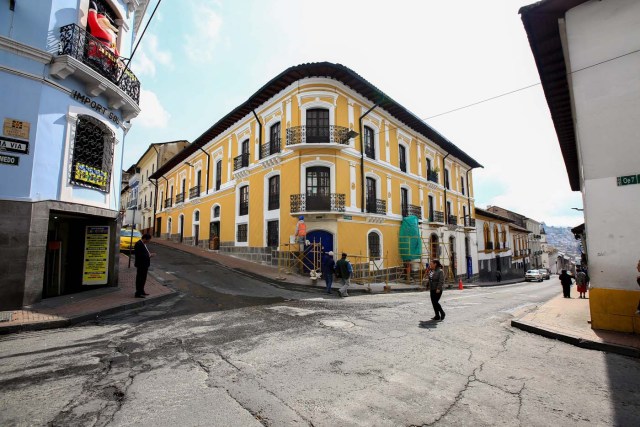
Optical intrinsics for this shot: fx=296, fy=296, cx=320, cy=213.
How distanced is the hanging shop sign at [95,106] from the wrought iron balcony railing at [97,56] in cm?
90

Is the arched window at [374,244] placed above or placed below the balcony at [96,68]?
below

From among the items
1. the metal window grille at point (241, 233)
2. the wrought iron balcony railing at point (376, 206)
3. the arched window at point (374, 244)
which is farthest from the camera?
the metal window grille at point (241, 233)

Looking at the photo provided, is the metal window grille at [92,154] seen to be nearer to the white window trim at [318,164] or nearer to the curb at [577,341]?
the white window trim at [318,164]

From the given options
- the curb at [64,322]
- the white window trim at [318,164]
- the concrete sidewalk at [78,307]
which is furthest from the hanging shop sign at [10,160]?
the white window trim at [318,164]

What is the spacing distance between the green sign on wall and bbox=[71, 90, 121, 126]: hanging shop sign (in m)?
14.1

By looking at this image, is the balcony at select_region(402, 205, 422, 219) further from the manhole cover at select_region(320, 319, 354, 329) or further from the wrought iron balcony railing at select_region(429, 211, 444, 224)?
the manhole cover at select_region(320, 319, 354, 329)

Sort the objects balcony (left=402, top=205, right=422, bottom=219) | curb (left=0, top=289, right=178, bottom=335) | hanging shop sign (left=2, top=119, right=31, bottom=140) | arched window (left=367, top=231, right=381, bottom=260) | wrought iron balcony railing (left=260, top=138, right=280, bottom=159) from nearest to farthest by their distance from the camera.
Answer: curb (left=0, top=289, right=178, bottom=335) < hanging shop sign (left=2, top=119, right=31, bottom=140) < arched window (left=367, top=231, right=381, bottom=260) < wrought iron balcony railing (left=260, top=138, right=280, bottom=159) < balcony (left=402, top=205, right=422, bottom=219)

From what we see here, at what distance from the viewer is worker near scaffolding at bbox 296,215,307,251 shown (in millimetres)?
13953

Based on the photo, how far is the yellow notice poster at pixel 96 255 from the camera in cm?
991

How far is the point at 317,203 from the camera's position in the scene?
1497 cm

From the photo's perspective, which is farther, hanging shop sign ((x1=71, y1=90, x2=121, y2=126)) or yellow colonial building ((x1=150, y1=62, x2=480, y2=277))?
yellow colonial building ((x1=150, y1=62, x2=480, y2=277))

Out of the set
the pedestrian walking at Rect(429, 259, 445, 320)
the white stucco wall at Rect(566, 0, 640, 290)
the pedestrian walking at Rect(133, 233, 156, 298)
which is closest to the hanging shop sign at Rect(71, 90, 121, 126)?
the pedestrian walking at Rect(133, 233, 156, 298)

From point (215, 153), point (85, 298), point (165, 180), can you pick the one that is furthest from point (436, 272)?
point (165, 180)

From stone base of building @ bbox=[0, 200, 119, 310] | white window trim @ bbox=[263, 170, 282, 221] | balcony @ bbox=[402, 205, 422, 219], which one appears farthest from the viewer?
balcony @ bbox=[402, 205, 422, 219]
